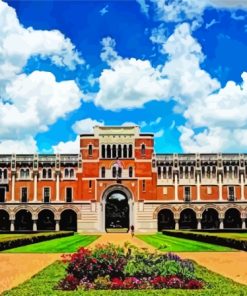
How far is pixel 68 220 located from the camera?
79.2m

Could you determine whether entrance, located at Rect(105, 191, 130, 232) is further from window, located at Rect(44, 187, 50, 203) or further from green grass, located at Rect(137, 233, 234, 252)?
green grass, located at Rect(137, 233, 234, 252)

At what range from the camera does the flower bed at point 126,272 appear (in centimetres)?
1402

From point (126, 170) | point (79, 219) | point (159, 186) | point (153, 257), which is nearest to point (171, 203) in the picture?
point (159, 186)

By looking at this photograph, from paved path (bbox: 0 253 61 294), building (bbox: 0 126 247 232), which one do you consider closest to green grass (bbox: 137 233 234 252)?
paved path (bbox: 0 253 61 294)

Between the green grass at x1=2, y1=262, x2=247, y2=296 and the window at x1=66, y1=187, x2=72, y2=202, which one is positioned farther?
the window at x1=66, y1=187, x2=72, y2=202

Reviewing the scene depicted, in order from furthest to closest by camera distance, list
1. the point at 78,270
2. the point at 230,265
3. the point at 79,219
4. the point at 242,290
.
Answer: the point at 79,219
the point at 230,265
the point at 78,270
the point at 242,290

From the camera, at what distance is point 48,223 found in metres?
78.4

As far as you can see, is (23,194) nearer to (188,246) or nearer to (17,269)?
(188,246)

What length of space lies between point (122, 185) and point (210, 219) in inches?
548

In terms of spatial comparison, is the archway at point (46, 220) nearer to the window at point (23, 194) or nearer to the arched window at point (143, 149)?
the window at point (23, 194)

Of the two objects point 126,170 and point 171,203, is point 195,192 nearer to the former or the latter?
point 171,203

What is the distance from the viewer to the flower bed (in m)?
14.0

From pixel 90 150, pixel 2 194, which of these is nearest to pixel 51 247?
pixel 90 150

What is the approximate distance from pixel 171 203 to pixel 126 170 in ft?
26.7
